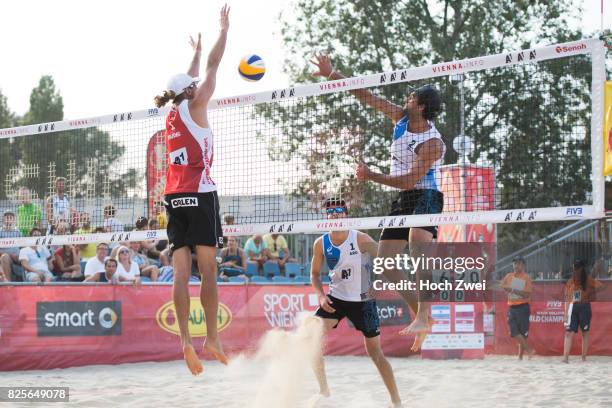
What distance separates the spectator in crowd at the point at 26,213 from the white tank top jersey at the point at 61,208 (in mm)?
261

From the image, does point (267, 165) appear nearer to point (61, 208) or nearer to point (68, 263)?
point (61, 208)

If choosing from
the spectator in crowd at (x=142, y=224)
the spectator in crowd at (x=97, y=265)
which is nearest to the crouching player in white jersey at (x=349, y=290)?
the spectator in crowd at (x=142, y=224)

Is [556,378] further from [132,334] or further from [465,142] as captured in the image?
[132,334]

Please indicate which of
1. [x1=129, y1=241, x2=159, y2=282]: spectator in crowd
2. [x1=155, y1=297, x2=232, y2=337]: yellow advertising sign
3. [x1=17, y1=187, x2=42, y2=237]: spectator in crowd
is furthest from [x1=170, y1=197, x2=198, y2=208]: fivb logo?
[x1=129, y1=241, x2=159, y2=282]: spectator in crowd

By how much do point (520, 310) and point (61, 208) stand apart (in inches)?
340

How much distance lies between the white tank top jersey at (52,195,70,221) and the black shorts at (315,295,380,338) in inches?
133

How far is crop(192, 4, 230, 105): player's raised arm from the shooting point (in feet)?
22.6

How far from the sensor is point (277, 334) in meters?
9.98

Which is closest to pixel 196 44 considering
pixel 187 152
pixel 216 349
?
pixel 187 152

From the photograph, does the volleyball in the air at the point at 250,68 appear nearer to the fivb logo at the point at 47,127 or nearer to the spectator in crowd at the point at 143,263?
the fivb logo at the point at 47,127

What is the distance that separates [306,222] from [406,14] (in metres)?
20.8

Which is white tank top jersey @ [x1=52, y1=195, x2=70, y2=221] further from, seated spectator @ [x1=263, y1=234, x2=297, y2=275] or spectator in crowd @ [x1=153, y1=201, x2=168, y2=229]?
seated spectator @ [x1=263, y1=234, x2=297, y2=275]

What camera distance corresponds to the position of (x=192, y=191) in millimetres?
6961

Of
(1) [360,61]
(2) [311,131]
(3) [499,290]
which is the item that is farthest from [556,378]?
(1) [360,61]
